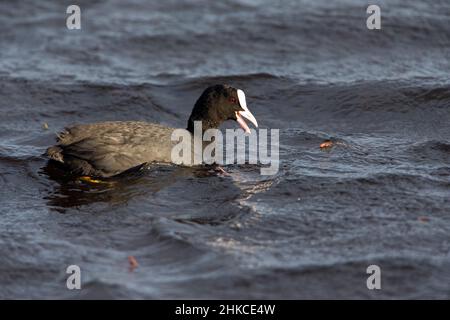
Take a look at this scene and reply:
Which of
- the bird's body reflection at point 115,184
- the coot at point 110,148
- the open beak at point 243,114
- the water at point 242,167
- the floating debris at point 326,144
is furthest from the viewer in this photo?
the floating debris at point 326,144

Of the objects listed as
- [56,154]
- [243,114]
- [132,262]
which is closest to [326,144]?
[243,114]

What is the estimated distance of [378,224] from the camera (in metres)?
6.27

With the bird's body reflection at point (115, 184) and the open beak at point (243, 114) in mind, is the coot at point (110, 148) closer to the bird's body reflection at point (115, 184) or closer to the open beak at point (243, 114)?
the bird's body reflection at point (115, 184)

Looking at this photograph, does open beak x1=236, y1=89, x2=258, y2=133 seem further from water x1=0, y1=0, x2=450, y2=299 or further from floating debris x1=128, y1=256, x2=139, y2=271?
floating debris x1=128, y1=256, x2=139, y2=271

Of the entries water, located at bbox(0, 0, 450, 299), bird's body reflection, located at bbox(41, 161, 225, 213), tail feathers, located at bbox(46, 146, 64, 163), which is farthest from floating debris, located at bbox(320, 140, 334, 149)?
tail feathers, located at bbox(46, 146, 64, 163)

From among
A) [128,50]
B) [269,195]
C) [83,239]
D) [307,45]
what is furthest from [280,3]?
[83,239]

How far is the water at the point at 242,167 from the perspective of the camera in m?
5.68

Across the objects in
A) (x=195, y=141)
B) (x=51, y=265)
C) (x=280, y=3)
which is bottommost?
(x=51, y=265)

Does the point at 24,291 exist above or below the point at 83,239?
below

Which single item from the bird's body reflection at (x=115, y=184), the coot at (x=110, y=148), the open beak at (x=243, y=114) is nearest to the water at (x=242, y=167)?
the bird's body reflection at (x=115, y=184)
